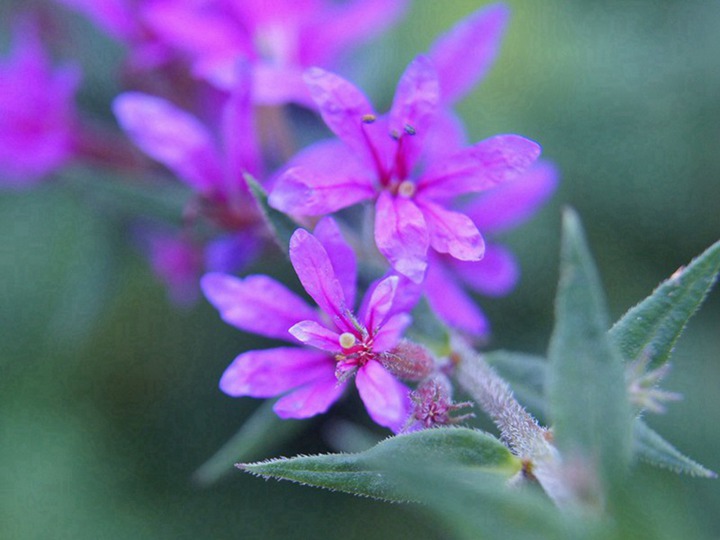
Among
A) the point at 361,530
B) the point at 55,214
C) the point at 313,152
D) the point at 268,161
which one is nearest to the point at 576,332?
the point at 313,152

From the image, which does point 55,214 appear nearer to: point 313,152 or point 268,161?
point 268,161

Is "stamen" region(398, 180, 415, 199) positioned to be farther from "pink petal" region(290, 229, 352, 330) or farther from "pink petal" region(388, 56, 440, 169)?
"pink petal" region(290, 229, 352, 330)

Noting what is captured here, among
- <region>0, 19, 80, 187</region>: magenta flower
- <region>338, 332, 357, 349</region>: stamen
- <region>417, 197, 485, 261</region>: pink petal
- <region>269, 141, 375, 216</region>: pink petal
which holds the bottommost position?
<region>338, 332, 357, 349</region>: stamen

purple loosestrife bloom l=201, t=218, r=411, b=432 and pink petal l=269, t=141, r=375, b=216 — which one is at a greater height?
pink petal l=269, t=141, r=375, b=216

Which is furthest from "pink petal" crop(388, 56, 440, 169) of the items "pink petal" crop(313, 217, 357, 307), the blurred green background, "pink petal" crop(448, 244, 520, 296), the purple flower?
the blurred green background

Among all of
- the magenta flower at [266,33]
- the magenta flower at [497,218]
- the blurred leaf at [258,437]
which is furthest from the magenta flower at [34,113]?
the magenta flower at [497,218]
